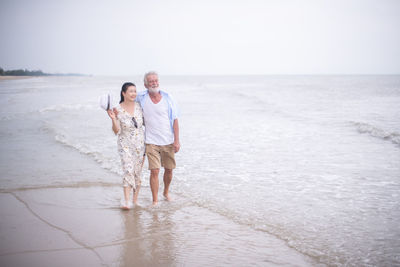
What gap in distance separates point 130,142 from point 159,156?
1.68 feet

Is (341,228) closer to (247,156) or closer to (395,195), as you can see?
(395,195)

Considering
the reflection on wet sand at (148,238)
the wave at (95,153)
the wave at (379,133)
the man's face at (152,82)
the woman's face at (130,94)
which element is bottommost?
the reflection on wet sand at (148,238)

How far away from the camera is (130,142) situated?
4.44m

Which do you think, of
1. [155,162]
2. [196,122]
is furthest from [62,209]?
Result: [196,122]

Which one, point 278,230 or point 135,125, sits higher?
point 135,125

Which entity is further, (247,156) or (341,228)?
(247,156)

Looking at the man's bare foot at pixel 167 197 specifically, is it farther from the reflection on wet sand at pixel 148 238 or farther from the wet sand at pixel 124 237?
the reflection on wet sand at pixel 148 238

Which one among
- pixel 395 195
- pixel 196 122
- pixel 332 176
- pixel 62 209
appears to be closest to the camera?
pixel 62 209

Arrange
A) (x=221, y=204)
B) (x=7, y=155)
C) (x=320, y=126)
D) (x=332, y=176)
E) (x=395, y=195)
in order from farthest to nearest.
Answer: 1. (x=320, y=126)
2. (x=7, y=155)
3. (x=332, y=176)
4. (x=395, y=195)
5. (x=221, y=204)

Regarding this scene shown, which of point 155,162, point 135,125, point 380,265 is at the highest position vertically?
point 135,125

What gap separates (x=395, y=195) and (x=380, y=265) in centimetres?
245

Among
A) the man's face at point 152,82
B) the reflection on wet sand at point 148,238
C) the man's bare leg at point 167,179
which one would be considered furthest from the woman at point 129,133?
the man's bare leg at point 167,179

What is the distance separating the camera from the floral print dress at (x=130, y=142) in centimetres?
436

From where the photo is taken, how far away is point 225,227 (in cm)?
396
